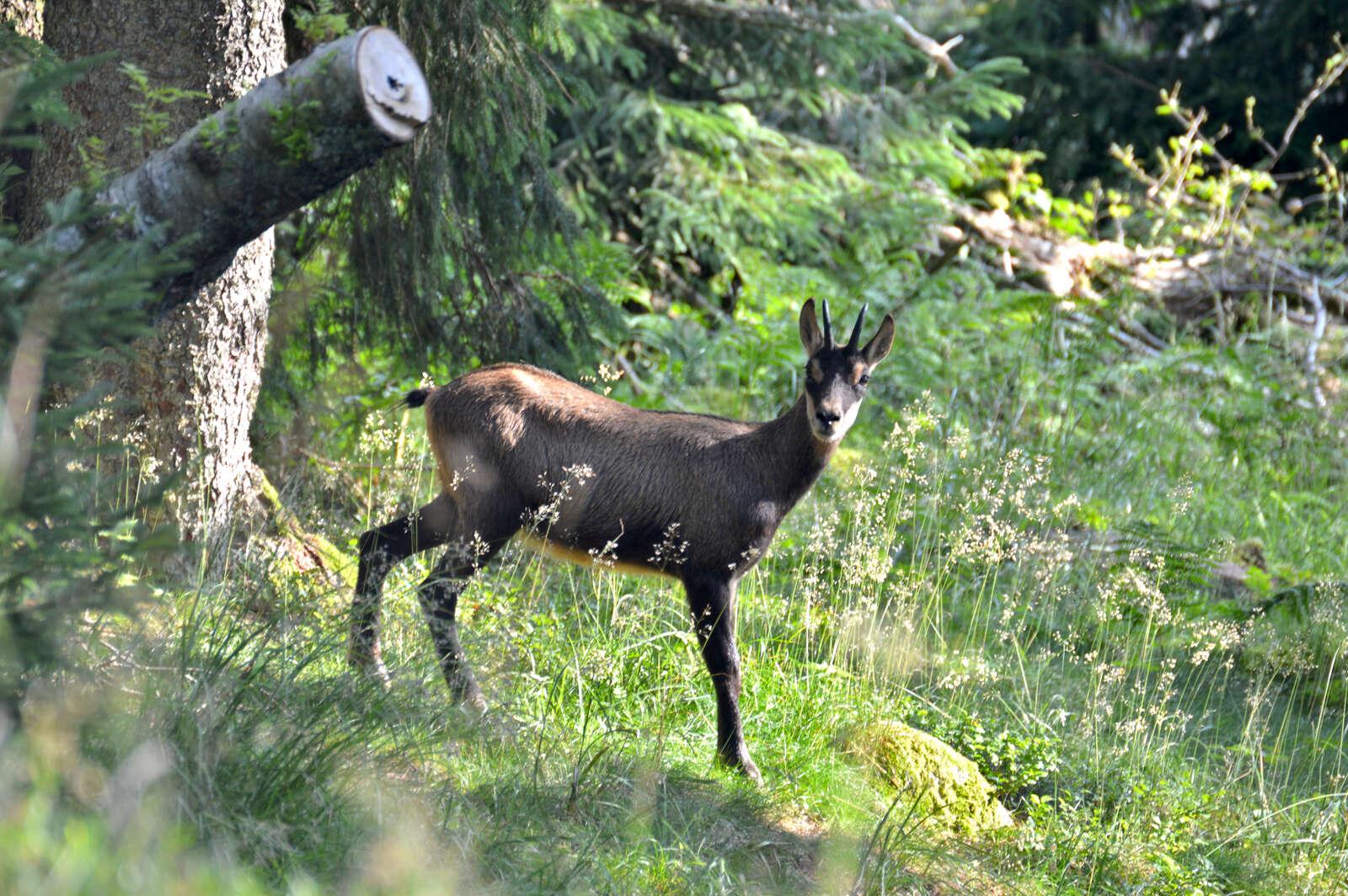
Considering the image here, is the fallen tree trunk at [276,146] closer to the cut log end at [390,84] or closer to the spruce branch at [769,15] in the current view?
the cut log end at [390,84]

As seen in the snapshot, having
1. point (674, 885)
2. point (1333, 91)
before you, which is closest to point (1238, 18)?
point (1333, 91)

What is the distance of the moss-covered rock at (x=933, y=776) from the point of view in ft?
17.3

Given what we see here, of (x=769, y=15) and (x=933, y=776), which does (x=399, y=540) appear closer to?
(x=933, y=776)

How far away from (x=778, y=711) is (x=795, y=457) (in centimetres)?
114

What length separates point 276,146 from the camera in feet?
13.2

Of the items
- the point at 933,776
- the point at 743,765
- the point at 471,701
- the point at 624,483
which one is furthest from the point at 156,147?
the point at 933,776

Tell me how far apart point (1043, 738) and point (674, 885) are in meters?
2.35

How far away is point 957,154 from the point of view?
13.2 meters

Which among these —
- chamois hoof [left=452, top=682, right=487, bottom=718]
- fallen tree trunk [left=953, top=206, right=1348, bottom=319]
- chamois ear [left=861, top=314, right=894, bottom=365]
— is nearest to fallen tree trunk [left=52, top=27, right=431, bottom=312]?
chamois hoof [left=452, top=682, right=487, bottom=718]

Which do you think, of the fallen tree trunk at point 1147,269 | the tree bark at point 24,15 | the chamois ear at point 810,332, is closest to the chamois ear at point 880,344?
the chamois ear at point 810,332

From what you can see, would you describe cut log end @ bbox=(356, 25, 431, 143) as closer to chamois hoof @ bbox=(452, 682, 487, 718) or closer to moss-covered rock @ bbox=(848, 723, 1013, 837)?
chamois hoof @ bbox=(452, 682, 487, 718)

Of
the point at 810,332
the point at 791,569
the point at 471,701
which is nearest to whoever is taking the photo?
the point at 471,701

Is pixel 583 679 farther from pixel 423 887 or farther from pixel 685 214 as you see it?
pixel 685 214

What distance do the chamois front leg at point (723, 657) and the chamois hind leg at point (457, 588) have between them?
0.87m
